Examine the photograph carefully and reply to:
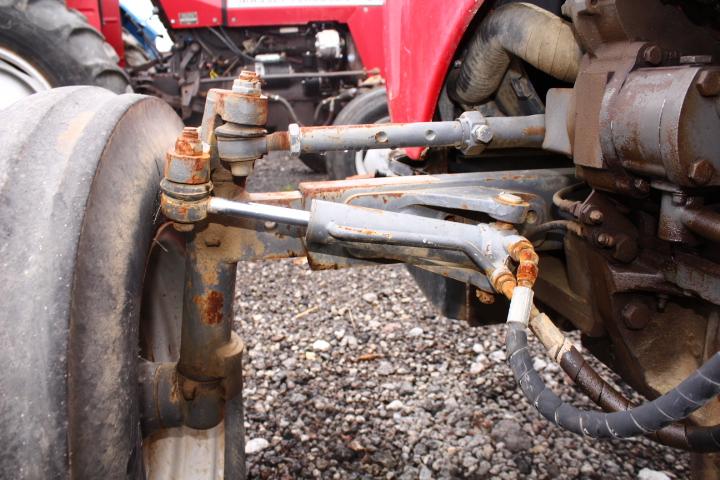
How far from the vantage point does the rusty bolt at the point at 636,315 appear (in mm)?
1248

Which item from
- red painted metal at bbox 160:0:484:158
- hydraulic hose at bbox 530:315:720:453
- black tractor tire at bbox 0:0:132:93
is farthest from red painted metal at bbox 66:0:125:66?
hydraulic hose at bbox 530:315:720:453

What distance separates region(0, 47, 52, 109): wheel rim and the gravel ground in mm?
1793

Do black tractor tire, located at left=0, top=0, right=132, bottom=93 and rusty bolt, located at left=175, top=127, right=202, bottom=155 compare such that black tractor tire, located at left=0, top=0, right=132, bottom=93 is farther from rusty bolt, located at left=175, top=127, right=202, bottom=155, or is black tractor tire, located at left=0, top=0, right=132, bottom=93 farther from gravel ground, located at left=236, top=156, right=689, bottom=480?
rusty bolt, located at left=175, top=127, right=202, bottom=155

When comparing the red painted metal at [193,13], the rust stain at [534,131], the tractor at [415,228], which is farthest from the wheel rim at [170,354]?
the red painted metal at [193,13]

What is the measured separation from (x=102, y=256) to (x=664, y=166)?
2.66ft

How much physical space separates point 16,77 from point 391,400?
2.89 m

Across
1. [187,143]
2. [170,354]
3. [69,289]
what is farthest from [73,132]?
[170,354]

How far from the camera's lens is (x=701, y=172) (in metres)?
0.97

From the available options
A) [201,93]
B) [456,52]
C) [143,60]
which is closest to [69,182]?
[456,52]

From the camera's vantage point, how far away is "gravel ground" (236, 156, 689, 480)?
1.88 metres

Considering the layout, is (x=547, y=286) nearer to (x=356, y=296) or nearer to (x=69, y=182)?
(x=69, y=182)

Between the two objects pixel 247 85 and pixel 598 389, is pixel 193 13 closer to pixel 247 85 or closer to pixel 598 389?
pixel 247 85

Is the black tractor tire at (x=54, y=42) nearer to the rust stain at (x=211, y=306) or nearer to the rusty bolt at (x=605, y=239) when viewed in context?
the rust stain at (x=211, y=306)

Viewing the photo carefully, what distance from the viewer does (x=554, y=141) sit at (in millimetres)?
1311
